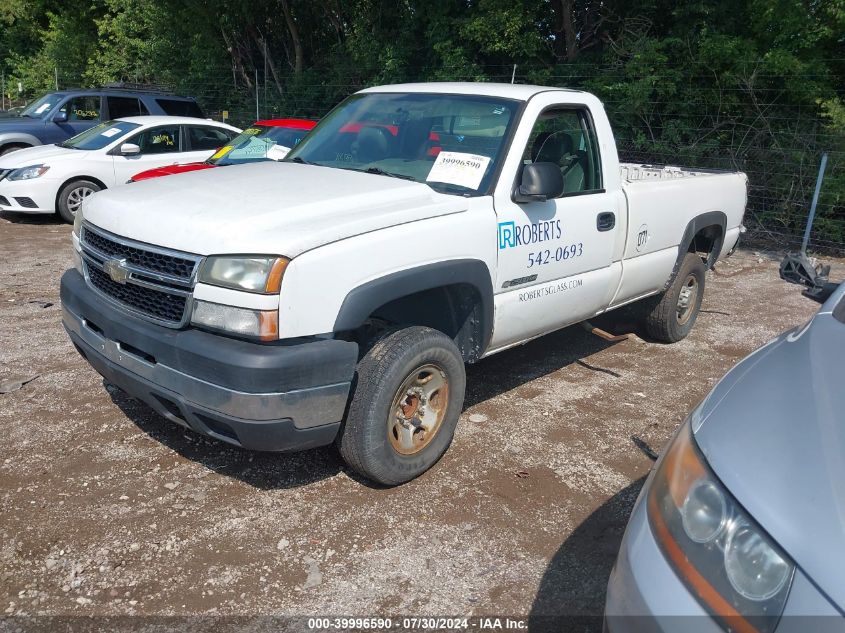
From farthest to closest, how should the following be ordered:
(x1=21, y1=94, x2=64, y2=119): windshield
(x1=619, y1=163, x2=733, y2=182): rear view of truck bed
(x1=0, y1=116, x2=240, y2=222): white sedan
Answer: (x1=21, y1=94, x2=64, y2=119): windshield, (x1=0, y1=116, x2=240, y2=222): white sedan, (x1=619, y1=163, x2=733, y2=182): rear view of truck bed

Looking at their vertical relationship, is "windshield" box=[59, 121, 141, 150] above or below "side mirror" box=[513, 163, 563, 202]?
below

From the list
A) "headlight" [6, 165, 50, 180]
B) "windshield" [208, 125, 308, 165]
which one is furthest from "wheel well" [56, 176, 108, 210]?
"windshield" [208, 125, 308, 165]

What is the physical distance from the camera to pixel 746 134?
1176cm

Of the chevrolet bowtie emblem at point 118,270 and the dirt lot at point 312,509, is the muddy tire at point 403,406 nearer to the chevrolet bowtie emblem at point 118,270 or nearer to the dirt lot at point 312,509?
the dirt lot at point 312,509

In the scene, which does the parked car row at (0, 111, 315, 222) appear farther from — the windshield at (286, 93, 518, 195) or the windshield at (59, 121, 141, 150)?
the windshield at (286, 93, 518, 195)

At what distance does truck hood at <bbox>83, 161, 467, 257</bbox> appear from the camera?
3.14m

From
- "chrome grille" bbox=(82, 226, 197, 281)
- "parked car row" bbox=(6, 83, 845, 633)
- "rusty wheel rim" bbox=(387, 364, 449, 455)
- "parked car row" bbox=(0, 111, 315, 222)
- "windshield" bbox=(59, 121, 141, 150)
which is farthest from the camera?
"windshield" bbox=(59, 121, 141, 150)

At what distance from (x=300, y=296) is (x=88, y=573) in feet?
4.63

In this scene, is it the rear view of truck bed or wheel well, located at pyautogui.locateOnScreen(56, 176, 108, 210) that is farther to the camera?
wheel well, located at pyautogui.locateOnScreen(56, 176, 108, 210)

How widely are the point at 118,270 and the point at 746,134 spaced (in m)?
10.9

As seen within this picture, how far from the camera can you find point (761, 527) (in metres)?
1.67

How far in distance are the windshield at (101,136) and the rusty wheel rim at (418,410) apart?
8.79 metres

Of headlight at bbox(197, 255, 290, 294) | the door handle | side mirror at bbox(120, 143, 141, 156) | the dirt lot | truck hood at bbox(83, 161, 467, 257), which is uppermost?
truck hood at bbox(83, 161, 467, 257)

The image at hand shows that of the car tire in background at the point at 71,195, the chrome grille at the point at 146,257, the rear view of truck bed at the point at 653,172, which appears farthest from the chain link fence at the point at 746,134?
the chrome grille at the point at 146,257
